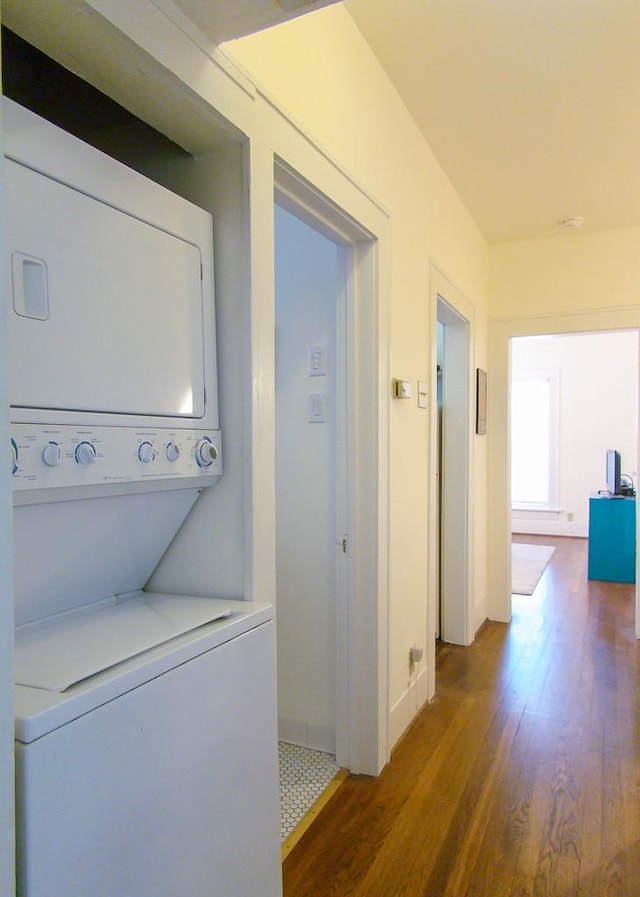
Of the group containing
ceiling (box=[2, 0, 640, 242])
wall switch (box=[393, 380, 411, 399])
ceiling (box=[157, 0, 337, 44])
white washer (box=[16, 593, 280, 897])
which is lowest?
white washer (box=[16, 593, 280, 897])

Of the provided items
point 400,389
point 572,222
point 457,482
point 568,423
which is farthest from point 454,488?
point 568,423

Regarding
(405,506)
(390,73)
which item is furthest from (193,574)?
(390,73)

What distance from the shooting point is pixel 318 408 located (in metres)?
2.28

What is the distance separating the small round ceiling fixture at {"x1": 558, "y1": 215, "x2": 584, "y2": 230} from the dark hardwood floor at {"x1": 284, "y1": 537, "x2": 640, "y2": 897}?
262 centimetres

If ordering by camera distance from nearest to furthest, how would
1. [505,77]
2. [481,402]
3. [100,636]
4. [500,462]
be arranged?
[100,636] → [505,77] → [481,402] → [500,462]

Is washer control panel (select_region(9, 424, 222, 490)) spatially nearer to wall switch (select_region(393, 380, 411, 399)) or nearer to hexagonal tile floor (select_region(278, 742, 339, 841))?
wall switch (select_region(393, 380, 411, 399))

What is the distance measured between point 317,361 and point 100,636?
1.49 meters

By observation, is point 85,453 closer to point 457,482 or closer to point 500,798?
point 500,798

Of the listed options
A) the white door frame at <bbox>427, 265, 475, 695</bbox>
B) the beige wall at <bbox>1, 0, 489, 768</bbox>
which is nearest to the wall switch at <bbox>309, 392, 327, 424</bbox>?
the beige wall at <bbox>1, 0, 489, 768</bbox>

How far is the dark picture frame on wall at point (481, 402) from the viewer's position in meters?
3.80

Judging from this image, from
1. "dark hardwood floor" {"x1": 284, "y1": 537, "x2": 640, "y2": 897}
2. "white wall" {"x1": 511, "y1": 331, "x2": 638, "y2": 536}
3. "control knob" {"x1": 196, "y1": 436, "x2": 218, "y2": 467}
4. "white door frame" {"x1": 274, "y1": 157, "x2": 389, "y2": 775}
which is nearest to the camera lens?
"control knob" {"x1": 196, "y1": 436, "x2": 218, "y2": 467}

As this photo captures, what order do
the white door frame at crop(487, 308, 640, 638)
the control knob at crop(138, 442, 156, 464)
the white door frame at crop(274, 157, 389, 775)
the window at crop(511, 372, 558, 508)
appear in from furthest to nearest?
the window at crop(511, 372, 558, 508)
the white door frame at crop(487, 308, 640, 638)
the white door frame at crop(274, 157, 389, 775)
the control knob at crop(138, 442, 156, 464)

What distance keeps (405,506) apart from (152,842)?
5.70 feet

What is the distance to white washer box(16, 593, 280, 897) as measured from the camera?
Result: 724 mm
